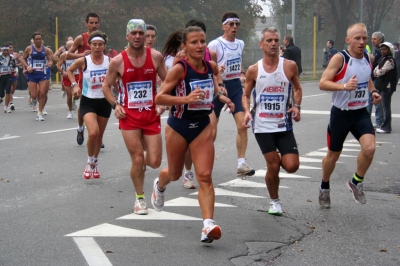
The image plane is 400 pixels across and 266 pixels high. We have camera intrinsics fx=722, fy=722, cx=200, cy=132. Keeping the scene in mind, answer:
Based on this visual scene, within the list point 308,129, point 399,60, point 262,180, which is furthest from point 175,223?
point 399,60

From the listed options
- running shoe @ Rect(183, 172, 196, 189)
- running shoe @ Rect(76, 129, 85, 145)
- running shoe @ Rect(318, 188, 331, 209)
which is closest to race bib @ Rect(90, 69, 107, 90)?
running shoe @ Rect(183, 172, 196, 189)

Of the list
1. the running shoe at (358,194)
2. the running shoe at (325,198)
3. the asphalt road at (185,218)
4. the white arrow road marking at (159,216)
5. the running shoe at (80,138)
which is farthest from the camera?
the running shoe at (80,138)

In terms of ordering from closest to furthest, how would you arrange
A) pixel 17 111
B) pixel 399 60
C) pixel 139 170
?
pixel 139 170, pixel 17 111, pixel 399 60

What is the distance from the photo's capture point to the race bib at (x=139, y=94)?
8.00m

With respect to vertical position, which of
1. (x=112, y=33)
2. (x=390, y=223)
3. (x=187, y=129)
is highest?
(x=112, y=33)

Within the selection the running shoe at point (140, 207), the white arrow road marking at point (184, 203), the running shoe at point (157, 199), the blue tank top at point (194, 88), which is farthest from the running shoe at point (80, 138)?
the blue tank top at point (194, 88)

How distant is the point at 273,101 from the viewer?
7.72 metres

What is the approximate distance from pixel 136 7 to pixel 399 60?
26.4 m

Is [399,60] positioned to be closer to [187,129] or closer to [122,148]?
[122,148]

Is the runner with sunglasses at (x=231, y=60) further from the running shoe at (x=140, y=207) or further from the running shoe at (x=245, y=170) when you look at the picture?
the running shoe at (x=140, y=207)

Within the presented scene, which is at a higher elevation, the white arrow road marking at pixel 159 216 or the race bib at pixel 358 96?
the race bib at pixel 358 96

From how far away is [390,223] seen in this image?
7344mm

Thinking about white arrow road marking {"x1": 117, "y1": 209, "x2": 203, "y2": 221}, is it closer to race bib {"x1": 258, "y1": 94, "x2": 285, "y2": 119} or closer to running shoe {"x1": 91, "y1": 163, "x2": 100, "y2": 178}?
race bib {"x1": 258, "y1": 94, "x2": 285, "y2": 119}

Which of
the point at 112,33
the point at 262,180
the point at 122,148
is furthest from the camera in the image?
the point at 112,33
